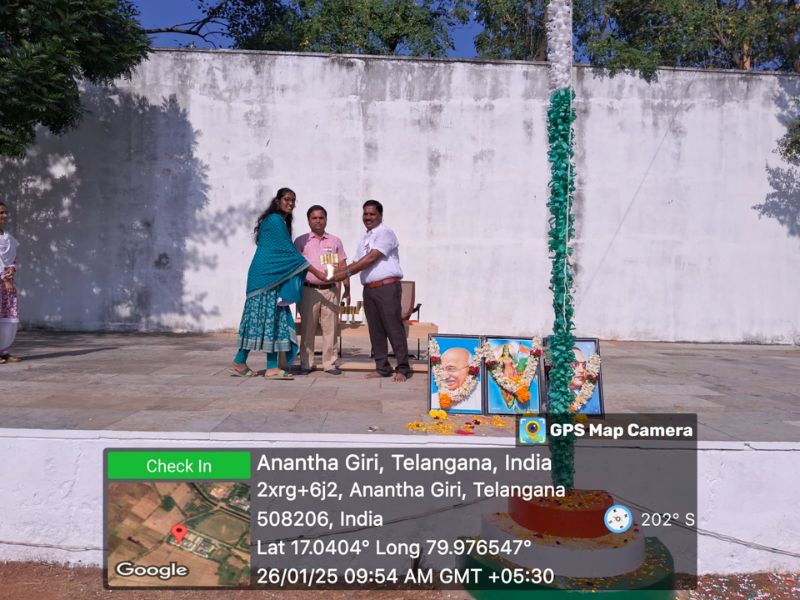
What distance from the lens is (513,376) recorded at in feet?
15.6

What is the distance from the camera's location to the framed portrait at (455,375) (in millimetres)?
4684

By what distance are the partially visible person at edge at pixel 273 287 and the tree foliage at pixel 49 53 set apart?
4.46 meters

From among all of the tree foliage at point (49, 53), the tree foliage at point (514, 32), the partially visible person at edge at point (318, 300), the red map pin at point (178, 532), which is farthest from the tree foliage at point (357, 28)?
the red map pin at point (178, 532)

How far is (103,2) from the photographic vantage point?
28.6 feet

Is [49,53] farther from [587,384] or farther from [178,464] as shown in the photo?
[587,384]

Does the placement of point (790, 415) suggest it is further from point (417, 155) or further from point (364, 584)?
point (417, 155)

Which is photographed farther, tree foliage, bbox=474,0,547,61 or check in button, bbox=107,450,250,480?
tree foliage, bbox=474,0,547,61

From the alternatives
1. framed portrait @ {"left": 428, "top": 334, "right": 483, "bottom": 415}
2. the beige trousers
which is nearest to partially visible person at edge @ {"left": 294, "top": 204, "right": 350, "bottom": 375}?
the beige trousers

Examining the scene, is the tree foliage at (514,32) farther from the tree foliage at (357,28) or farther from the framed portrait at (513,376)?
the framed portrait at (513,376)

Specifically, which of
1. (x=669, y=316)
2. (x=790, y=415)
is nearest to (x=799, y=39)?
(x=669, y=316)

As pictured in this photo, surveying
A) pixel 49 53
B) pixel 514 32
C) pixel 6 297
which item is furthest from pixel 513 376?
pixel 514 32

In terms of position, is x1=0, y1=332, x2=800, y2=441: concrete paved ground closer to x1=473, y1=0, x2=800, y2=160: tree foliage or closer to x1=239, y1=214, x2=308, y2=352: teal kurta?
x1=239, y1=214, x2=308, y2=352: teal kurta

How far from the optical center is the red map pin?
127 inches

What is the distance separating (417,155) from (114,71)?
4.68m
